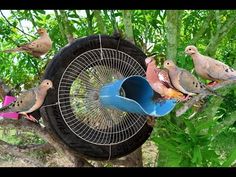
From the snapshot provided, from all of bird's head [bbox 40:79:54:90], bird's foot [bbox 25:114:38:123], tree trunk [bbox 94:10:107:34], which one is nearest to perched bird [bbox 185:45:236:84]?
bird's head [bbox 40:79:54:90]

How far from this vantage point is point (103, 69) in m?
1.30

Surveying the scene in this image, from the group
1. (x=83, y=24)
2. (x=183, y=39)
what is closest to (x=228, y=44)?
(x=183, y=39)

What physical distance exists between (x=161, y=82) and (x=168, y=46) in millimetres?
531

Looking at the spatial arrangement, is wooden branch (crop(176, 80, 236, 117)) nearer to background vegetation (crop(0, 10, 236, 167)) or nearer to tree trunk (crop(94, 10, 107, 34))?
background vegetation (crop(0, 10, 236, 167))

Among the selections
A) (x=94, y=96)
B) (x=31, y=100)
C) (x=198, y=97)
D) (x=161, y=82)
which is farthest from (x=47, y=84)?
(x=198, y=97)

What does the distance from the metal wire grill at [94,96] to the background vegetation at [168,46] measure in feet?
0.42

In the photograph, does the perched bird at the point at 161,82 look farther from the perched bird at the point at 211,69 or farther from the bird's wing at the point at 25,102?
the bird's wing at the point at 25,102

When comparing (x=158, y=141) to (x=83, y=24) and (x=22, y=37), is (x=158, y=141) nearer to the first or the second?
(x=83, y=24)

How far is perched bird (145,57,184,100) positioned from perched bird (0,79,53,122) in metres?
0.26

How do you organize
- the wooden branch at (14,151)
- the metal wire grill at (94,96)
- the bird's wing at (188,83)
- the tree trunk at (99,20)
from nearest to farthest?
the bird's wing at (188,83) < the metal wire grill at (94,96) < the wooden branch at (14,151) < the tree trunk at (99,20)

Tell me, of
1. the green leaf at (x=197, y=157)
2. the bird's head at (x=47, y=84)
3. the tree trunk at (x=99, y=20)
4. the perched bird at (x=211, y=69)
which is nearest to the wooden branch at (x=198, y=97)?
the perched bird at (x=211, y=69)

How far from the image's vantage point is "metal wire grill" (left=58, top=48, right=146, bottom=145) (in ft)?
4.07

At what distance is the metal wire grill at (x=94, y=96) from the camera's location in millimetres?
1240

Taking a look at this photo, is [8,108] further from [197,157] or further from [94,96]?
[197,157]
